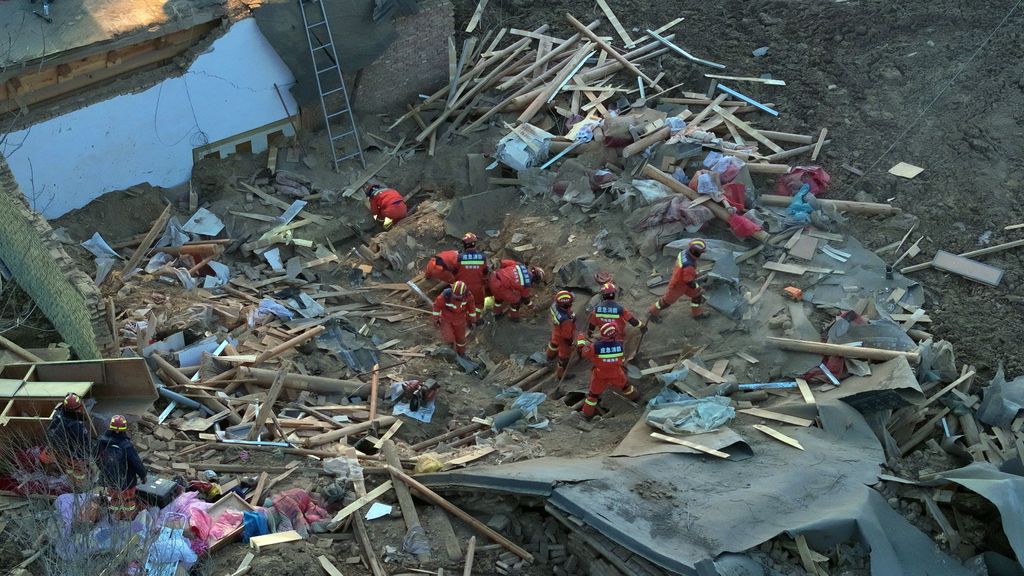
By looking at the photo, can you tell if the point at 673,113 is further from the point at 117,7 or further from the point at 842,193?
the point at 117,7

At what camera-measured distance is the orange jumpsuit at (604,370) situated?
12.1 meters

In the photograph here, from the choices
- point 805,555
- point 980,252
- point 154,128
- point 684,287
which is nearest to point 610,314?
point 684,287

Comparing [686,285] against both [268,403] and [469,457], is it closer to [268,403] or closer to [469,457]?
[469,457]

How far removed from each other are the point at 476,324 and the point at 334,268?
277cm

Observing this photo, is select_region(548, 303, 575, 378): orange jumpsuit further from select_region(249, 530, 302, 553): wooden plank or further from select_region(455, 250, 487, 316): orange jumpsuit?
select_region(249, 530, 302, 553): wooden plank

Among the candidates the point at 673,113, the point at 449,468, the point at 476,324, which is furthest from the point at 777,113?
the point at 449,468

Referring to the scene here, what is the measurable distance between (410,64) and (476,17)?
65.9 inches

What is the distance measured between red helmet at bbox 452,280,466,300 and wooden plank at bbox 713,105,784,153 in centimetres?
593

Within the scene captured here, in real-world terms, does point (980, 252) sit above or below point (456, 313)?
below

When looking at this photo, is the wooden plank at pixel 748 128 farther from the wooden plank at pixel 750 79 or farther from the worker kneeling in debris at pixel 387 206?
the worker kneeling in debris at pixel 387 206

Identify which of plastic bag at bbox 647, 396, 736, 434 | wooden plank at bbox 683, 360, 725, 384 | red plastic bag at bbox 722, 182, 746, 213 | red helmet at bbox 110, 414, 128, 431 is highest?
red helmet at bbox 110, 414, 128, 431

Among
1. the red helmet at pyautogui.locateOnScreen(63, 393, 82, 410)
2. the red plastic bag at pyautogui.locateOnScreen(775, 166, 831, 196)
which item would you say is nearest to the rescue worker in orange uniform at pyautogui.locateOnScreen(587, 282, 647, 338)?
the red plastic bag at pyautogui.locateOnScreen(775, 166, 831, 196)

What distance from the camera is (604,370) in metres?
12.2

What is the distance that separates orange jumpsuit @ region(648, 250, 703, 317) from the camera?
1279 centimetres
